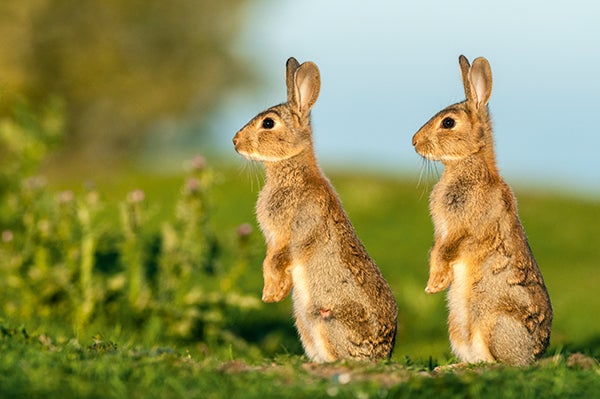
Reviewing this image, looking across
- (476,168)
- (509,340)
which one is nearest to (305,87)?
(476,168)

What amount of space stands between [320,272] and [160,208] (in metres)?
9.92

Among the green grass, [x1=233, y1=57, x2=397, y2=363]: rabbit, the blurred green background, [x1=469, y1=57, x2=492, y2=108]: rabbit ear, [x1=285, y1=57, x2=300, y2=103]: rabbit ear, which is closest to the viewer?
the green grass

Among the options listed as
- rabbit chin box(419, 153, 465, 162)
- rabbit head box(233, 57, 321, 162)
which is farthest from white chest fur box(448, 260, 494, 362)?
rabbit head box(233, 57, 321, 162)

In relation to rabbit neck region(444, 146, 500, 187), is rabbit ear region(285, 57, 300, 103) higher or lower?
higher

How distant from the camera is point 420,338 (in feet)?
36.6

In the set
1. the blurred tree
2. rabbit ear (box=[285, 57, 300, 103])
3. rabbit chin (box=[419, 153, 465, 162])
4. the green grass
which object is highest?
the blurred tree

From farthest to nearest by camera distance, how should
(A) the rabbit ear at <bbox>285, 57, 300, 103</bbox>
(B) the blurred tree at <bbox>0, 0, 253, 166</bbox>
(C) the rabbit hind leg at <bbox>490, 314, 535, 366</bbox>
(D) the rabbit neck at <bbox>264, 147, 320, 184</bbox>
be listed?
(B) the blurred tree at <bbox>0, 0, 253, 166</bbox>, (A) the rabbit ear at <bbox>285, 57, 300, 103</bbox>, (D) the rabbit neck at <bbox>264, 147, 320, 184</bbox>, (C) the rabbit hind leg at <bbox>490, 314, 535, 366</bbox>

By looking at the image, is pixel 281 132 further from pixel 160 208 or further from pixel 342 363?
pixel 160 208

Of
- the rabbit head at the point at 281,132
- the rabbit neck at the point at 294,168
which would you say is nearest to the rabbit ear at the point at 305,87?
the rabbit head at the point at 281,132

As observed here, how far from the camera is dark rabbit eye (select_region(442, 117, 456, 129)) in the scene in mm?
6355

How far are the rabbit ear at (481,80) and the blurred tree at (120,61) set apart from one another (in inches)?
898

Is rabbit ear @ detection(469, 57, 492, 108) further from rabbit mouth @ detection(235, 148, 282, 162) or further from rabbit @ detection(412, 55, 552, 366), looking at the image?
rabbit mouth @ detection(235, 148, 282, 162)

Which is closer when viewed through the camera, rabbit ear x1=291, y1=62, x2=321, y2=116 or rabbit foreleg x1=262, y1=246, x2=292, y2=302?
rabbit foreleg x1=262, y1=246, x2=292, y2=302

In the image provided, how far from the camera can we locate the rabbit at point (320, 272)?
6.01 metres
